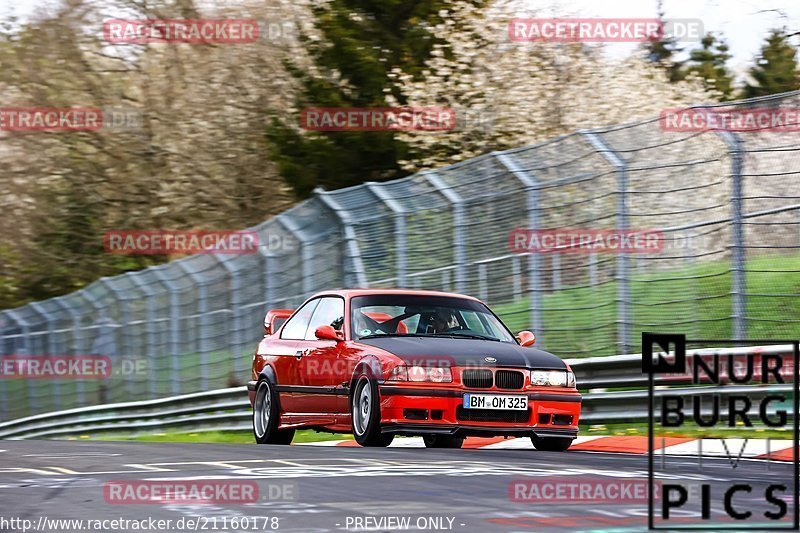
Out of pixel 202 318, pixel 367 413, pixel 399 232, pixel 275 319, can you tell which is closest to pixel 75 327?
pixel 202 318

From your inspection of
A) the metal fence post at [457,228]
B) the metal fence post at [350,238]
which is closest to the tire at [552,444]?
the metal fence post at [457,228]

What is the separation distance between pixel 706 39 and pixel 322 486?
2661 inches

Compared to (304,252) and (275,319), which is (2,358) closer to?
(304,252)

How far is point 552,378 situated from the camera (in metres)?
11.4

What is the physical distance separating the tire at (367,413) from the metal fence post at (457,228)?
483 centimetres

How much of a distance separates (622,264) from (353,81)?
19469mm

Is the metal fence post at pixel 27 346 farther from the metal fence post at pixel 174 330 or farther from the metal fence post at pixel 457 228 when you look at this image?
the metal fence post at pixel 457 228

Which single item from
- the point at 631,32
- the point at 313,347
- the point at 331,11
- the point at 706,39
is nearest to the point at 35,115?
the point at 331,11

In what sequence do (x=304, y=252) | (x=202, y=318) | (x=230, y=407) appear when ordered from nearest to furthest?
(x=230, y=407) < (x=304, y=252) < (x=202, y=318)

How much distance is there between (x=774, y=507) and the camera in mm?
6797

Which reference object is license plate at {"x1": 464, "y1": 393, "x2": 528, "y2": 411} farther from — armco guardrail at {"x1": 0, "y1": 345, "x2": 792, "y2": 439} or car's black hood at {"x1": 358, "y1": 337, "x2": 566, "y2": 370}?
armco guardrail at {"x1": 0, "y1": 345, "x2": 792, "y2": 439}

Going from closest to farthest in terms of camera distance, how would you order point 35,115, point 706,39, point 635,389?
point 635,389 < point 35,115 < point 706,39

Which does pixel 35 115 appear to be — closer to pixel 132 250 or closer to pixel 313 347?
pixel 132 250

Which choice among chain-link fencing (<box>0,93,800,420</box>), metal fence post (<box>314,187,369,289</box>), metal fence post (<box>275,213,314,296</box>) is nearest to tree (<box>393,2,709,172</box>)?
chain-link fencing (<box>0,93,800,420</box>)
